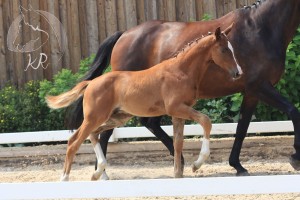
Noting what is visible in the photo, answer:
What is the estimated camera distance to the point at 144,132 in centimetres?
865

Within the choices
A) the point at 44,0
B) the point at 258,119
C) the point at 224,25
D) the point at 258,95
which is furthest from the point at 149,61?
the point at 44,0

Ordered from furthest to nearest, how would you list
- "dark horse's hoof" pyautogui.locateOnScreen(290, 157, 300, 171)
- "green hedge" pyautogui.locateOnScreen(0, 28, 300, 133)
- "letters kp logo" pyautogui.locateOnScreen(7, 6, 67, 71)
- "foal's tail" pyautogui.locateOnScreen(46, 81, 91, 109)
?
1. "letters kp logo" pyautogui.locateOnScreen(7, 6, 67, 71)
2. "green hedge" pyautogui.locateOnScreen(0, 28, 300, 133)
3. "dark horse's hoof" pyautogui.locateOnScreen(290, 157, 300, 171)
4. "foal's tail" pyautogui.locateOnScreen(46, 81, 91, 109)

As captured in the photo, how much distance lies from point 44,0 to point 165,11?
1.89 m

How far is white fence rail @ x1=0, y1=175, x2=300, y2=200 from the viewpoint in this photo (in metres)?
4.47

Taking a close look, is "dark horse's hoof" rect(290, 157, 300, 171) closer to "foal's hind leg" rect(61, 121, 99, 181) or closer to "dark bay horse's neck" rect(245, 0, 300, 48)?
"dark bay horse's neck" rect(245, 0, 300, 48)

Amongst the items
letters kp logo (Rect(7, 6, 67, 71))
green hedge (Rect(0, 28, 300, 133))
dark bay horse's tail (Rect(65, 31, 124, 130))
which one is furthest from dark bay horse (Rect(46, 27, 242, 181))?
letters kp logo (Rect(7, 6, 67, 71))

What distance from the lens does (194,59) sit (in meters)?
6.58

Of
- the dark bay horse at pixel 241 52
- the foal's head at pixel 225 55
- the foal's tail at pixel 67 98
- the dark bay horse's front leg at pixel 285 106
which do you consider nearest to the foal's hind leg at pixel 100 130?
the foal's tail at pixel 67 98

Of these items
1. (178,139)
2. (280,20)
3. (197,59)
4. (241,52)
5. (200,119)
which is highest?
(280,20)

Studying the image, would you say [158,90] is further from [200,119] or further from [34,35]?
[34,35]

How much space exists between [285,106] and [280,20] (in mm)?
973

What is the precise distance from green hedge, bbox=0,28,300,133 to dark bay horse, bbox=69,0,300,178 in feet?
5.24

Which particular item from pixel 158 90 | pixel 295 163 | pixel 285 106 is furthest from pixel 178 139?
pixel 295 163

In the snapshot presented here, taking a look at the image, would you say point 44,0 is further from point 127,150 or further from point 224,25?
point 224,25
